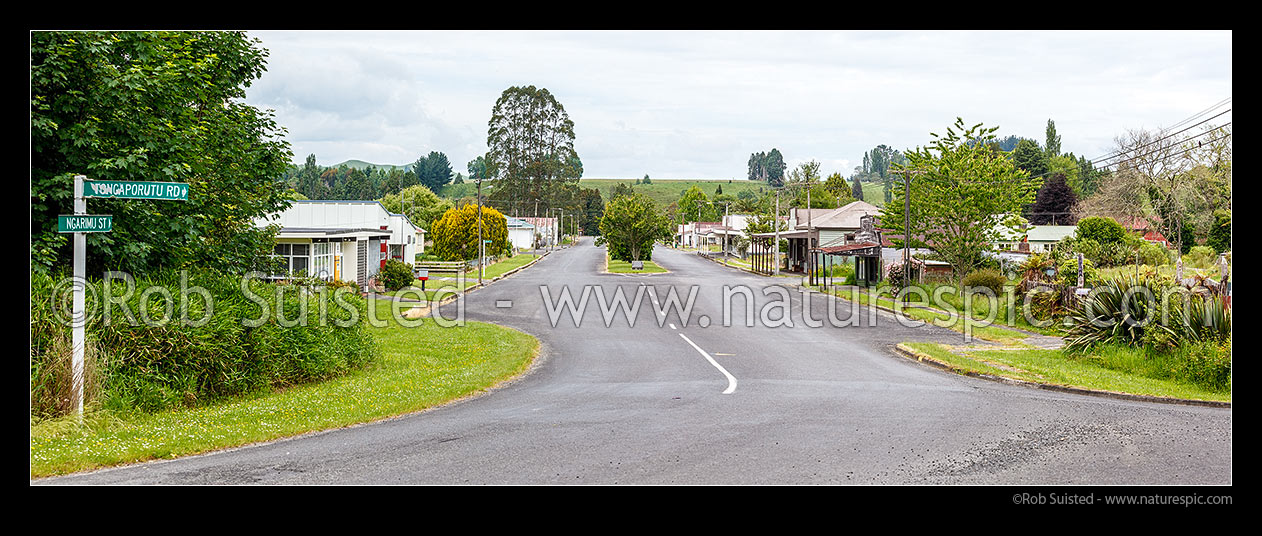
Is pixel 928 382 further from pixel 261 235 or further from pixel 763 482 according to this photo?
pixel 261 235

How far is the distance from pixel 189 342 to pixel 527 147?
90564 mm

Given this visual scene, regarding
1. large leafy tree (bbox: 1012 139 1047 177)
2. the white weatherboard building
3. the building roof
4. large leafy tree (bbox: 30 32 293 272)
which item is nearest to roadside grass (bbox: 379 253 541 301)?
the white weatherboard building

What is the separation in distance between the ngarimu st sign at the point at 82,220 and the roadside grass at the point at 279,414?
0.70 m

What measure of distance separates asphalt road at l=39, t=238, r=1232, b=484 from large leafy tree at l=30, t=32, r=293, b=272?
5.55 m

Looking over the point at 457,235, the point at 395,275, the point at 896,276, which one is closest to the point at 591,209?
the point at 457,235

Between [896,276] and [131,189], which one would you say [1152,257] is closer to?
[896,276]

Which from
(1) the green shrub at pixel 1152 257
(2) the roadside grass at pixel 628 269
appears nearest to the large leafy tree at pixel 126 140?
(1) the green shrub at pixel 1152 257

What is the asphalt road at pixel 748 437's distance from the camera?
26.6ft

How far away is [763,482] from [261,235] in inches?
613

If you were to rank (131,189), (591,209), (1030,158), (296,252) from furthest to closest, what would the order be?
(591,209)
(1030,158)
(296,252)
(131,189)

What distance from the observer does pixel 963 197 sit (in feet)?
131

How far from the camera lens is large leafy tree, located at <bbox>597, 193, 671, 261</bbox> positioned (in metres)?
68.0

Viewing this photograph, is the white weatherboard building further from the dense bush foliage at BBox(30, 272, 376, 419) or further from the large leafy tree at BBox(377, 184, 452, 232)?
the large leafy tree at BBox(377, 184, 452, 232)

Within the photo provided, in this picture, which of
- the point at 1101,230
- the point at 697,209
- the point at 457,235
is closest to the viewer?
the point at 1101,230
